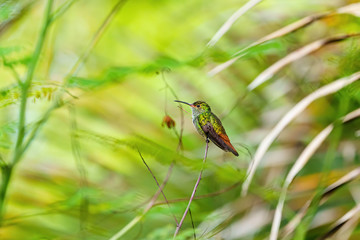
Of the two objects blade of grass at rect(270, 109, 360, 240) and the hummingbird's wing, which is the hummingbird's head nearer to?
the hummingbird's wing

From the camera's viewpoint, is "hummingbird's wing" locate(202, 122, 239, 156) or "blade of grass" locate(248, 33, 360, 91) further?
"blade of grass" locate(248, 33, 360, 91)

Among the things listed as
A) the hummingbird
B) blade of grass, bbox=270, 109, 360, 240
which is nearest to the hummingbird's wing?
the hummingbird

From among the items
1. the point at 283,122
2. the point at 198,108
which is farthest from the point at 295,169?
the point at 198,108

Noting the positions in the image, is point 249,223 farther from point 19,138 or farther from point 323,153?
point 19,138

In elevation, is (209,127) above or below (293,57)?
below

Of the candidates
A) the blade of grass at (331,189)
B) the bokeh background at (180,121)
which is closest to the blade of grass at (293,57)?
the bokeh background at (180,121)

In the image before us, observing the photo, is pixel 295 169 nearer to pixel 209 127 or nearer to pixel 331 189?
pixel 331 189

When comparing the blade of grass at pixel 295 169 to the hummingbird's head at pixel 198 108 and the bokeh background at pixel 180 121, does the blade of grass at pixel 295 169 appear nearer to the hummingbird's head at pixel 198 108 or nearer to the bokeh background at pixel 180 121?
the bokeh background at pixel 180 121

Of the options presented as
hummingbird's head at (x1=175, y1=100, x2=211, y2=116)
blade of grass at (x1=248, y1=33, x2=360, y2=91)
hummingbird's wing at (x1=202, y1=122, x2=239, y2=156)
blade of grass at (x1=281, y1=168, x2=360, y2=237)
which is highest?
blade of grass at (x1=248, y1=33, x2=360, y2=91)
